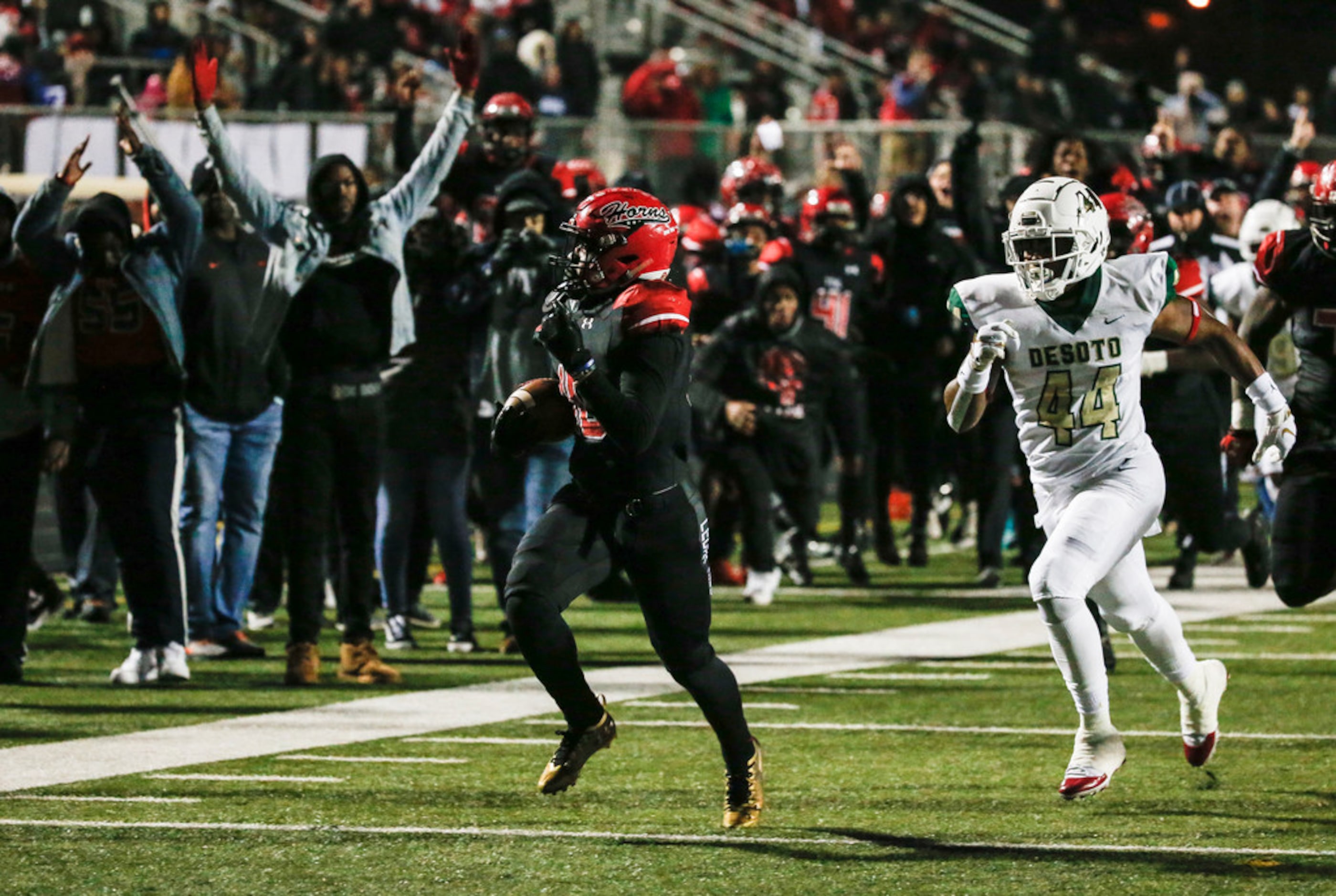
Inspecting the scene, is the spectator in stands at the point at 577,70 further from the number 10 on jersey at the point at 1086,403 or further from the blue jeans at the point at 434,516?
the number 10 on jersey at the point at 1086,403

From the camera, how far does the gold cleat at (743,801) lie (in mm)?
6582

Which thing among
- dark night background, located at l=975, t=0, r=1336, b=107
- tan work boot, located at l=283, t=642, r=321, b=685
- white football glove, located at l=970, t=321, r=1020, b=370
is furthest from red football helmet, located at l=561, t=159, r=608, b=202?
dark night background, located at l=975, t=0, r=1336, b=107

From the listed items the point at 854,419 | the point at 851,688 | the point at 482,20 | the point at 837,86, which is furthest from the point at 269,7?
the point at 851,688

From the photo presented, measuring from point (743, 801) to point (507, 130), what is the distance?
605 centimetres

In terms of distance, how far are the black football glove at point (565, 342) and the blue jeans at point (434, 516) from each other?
4.42 meters

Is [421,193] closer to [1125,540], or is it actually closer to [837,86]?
[1125,540]

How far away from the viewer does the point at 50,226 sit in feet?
31.3

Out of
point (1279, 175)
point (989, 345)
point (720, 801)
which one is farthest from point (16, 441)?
point (1279, 175)

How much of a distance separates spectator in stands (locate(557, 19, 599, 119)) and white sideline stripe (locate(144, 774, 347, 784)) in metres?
14.1

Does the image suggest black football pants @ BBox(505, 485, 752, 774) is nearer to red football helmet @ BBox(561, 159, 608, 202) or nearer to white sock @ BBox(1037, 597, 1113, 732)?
Result: white sock @ BBox(1037, 597, 1113, 732)

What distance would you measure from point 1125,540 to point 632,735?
2.08 meters

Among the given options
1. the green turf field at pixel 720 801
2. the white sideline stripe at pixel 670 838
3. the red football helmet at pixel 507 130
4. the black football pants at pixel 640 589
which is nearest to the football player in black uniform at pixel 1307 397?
the green turf field at pixel 720 801

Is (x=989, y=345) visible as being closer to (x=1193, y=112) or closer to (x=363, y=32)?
(x=363, y=32)

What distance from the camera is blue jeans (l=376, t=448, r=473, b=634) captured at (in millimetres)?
10773
